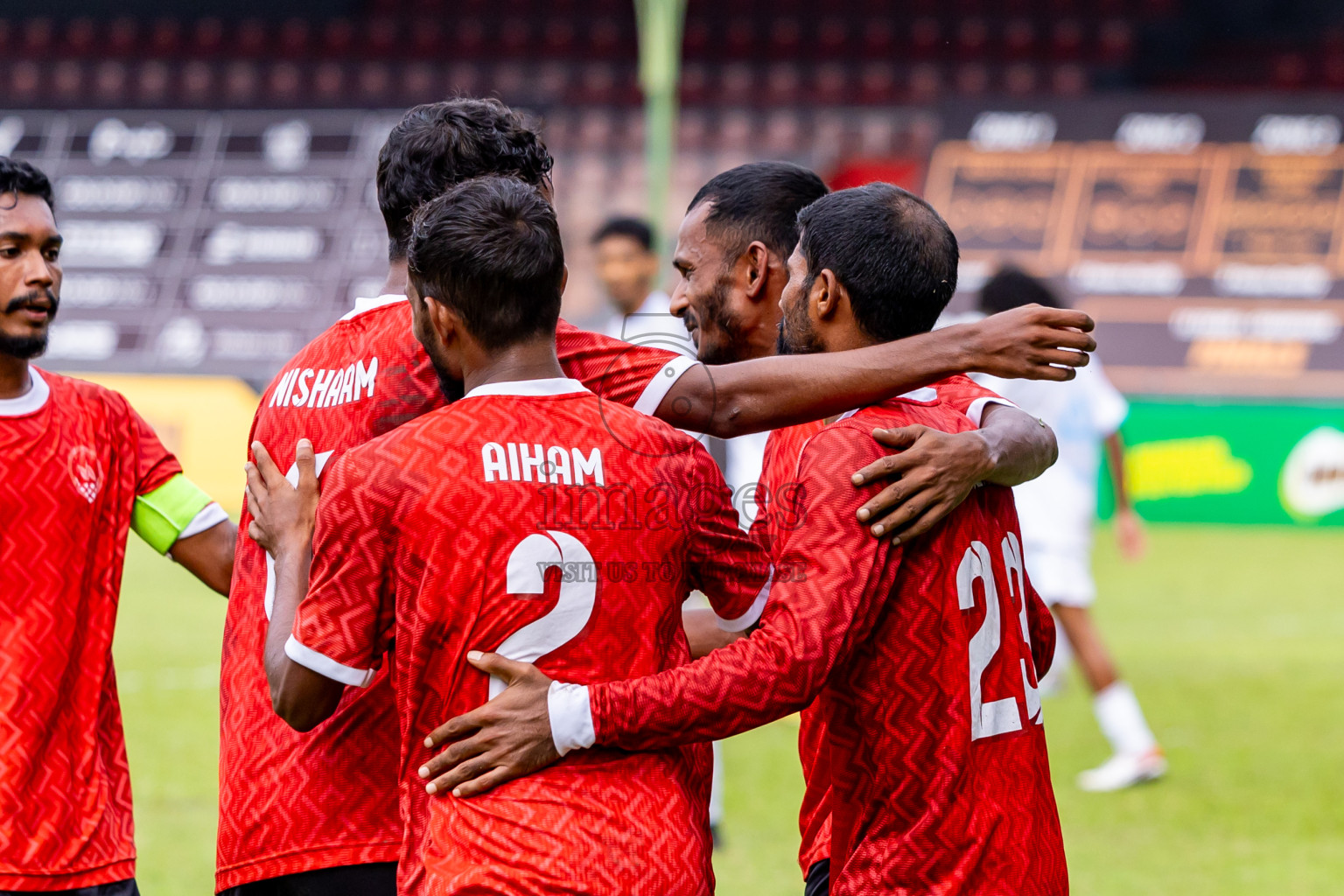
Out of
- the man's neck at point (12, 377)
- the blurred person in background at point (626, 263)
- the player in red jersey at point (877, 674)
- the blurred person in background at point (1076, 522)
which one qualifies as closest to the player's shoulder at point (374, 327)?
the player in red jersey at point (877, 674)

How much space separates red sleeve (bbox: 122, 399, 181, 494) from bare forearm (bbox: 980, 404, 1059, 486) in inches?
60.5

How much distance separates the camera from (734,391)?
222 cm

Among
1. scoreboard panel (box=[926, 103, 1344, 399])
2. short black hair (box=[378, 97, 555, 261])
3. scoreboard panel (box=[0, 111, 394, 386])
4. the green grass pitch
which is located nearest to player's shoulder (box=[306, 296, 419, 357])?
short black hair (box=[378, 97, 555, 261])

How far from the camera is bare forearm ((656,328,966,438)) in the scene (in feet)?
6.99

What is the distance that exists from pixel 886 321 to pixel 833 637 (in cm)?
52

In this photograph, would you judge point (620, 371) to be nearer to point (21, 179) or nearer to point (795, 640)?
point (795, 640)

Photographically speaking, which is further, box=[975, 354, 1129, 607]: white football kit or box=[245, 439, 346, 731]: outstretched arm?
box=[975, 354, 1129, 607]: white football kit

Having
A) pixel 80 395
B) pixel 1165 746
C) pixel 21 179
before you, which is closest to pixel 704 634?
pixel 80 395

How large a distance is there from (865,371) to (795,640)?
42 cm

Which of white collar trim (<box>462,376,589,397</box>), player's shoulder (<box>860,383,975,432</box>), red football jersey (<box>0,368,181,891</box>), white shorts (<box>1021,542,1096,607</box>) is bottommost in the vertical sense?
white shorts (<box>1021,542,1096,607</box>)

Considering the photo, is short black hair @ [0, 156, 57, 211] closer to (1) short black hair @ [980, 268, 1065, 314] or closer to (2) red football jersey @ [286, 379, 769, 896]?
(2) red football jersey @ [286, 379, 769, 896]

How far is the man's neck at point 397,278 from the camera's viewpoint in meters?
2.34

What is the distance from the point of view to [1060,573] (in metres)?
6.29

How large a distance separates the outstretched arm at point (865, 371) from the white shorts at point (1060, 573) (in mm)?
4191
